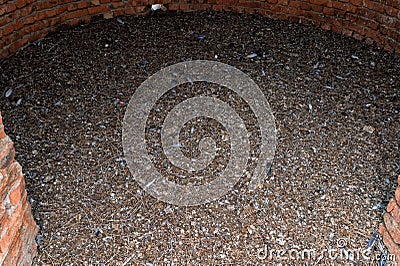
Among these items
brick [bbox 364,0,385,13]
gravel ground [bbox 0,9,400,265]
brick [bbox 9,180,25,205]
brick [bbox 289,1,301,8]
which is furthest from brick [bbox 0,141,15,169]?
brick [bbox 364,0,385,13]

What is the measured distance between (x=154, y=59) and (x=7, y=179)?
1.64 meters

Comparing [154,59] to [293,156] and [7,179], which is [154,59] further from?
[7,179]

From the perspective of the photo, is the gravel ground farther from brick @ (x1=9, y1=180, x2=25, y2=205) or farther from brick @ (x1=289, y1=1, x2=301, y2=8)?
brick @ (x1=9, y1=180, x2=25, y2=205)

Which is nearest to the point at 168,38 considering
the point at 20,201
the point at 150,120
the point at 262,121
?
the point at 150,120

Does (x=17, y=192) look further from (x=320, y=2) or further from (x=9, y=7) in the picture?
(x=320, y=2)

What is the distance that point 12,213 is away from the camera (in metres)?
2.01

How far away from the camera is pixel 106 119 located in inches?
117

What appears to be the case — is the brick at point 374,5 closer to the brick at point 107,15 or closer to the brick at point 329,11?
the brick at point 329,11

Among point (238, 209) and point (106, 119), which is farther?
point (106, 119)

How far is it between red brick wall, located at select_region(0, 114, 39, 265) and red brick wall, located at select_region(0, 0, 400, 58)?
65.3 inches

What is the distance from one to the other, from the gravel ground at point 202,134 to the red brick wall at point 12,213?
20 centimetres

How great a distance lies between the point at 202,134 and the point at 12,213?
1286mm

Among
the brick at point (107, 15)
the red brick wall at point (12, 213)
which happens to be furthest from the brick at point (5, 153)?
the brick at point (107, 15)

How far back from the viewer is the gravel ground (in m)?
2.41
